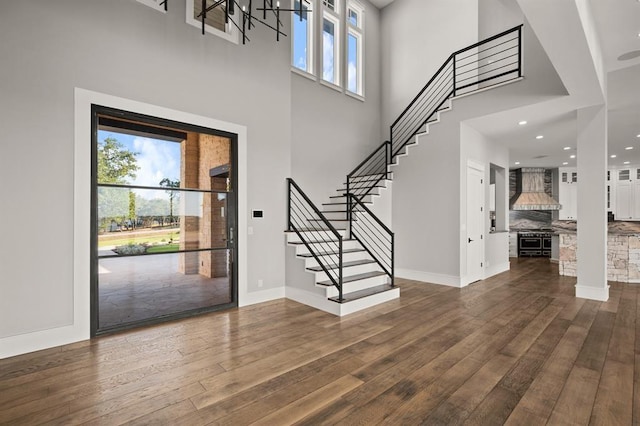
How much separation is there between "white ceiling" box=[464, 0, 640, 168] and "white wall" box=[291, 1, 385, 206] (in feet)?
8.71

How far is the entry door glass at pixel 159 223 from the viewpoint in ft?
12.0

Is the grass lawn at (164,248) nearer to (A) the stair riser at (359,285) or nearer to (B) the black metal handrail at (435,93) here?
(A) the stair riser at (359,285)

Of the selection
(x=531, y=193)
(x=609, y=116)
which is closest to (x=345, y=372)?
(x=609, y=116)

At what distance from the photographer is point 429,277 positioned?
6293 millimetres

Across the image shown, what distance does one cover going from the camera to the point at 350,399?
7.43 ft

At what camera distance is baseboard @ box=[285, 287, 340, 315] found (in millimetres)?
4265

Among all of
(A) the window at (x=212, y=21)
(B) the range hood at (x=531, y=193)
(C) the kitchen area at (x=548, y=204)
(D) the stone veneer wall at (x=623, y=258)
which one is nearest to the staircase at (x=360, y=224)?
(A) the window at (x=212, y=21)

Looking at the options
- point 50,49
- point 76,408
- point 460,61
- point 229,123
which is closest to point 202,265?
point 229,123

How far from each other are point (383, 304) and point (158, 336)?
300 cm

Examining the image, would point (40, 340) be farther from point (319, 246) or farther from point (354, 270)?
point (354, 270)

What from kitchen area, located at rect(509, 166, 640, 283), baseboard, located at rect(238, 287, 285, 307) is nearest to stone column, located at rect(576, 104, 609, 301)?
kitchen area, located at rect(509, 166, 640, 283)

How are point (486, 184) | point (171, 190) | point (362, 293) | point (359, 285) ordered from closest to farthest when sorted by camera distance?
point (171, 190) < point (362, 293) < point (359, 285) < point (486, 184)

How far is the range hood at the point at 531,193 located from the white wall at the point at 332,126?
614cm

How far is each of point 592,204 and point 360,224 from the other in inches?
153
